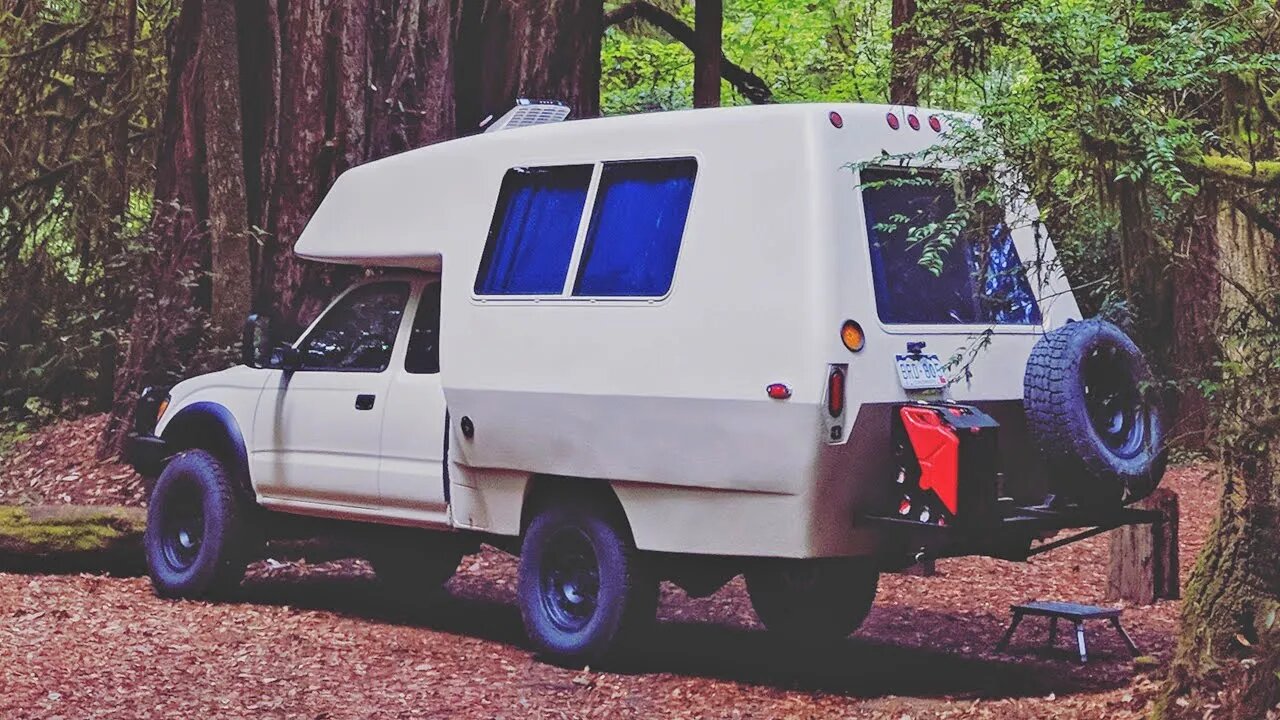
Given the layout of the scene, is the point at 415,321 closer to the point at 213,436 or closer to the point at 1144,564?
the point at 213,436

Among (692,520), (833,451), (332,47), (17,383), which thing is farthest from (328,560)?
(17,383)

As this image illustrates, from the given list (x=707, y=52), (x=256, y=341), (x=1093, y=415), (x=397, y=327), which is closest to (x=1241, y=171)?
(x=1093, y=415)

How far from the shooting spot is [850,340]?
25.4 feet

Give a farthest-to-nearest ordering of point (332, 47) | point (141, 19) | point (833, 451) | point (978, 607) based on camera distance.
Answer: point (141, 19)
point (332, 47)
point (978, 607)
point (833, 451)

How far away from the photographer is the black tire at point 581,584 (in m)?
8.59

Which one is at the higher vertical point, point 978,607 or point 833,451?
point 833,451

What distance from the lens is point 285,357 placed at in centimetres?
1058

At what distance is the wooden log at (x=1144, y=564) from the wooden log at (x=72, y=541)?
20.8ft

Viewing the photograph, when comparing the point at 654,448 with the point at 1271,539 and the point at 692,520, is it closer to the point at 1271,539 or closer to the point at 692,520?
the point at 692,520

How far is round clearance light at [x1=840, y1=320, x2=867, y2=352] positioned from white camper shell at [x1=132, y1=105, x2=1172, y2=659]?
2 cm

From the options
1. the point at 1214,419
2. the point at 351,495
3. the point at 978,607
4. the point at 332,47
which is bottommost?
the point at 978,607

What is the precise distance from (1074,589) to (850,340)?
15.1 feet

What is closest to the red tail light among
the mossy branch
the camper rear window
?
the camper rear window

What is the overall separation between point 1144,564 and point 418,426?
4.47m
